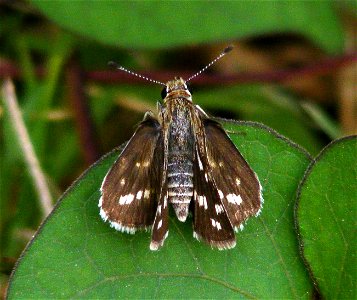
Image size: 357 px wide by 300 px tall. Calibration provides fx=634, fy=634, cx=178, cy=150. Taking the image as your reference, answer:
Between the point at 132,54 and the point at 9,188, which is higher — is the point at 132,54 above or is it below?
above

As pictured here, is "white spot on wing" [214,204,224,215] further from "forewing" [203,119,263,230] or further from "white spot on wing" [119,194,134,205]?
"white spot on wing" [119,194,134,205]

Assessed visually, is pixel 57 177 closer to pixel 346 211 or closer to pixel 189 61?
pixel 189 61

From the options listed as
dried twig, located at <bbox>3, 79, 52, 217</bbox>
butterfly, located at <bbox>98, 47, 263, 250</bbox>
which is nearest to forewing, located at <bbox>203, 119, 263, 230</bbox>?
butterfly, located at <bbox>98, 47, 263, 250</bbox>

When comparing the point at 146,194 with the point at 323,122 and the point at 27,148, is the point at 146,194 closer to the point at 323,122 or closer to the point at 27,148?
the point at 27,148

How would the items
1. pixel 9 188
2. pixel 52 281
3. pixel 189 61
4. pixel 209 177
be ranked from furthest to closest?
pixel 189 61
pixel 9 188
pixel 209 177
pixel 52 281

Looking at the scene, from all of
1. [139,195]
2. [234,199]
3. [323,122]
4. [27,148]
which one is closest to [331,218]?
[234,199]

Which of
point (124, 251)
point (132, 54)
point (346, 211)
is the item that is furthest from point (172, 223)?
point (132, 54)
